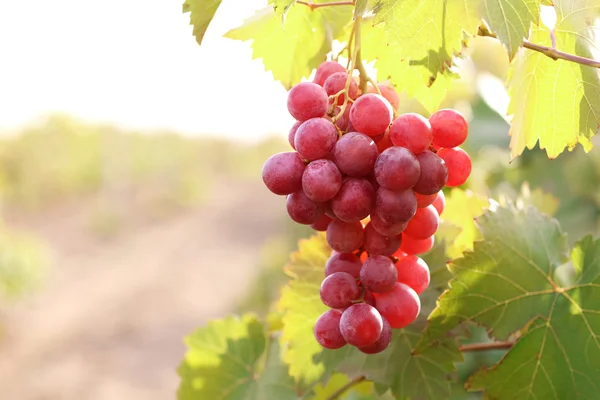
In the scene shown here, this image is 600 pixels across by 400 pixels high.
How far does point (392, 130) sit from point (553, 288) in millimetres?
313

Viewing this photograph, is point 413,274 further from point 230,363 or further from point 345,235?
point 230,363

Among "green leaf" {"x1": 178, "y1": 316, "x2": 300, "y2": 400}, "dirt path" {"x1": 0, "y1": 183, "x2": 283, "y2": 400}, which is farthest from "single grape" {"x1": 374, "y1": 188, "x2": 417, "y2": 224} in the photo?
"dirt path" {"x1": 0, "y1": 183, "x2": 283, "y2": 400}

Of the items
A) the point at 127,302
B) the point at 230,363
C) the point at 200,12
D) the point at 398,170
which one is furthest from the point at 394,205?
the point at 127,302

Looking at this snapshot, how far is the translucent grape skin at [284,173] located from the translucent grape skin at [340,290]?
92 millimetres

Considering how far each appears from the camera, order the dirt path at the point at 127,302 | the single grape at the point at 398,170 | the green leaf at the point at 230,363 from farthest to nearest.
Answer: the dirt path at the point at 127,302 < the green leaf at the point at 230,363 < the single grape at the point at 398,170

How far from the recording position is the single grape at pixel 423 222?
0.55 meters

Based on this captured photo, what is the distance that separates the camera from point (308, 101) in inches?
20.5

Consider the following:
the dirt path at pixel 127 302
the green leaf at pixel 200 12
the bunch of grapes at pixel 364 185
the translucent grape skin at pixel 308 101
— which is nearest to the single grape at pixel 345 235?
the bunch of grapes at pixel 364 185

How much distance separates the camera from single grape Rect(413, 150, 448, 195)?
50 centimetres

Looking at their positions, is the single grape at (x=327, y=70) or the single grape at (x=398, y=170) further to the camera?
the single grape at (x=327, y=70)

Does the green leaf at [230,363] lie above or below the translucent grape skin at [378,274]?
below

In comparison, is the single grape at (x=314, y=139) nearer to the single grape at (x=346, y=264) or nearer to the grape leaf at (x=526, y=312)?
the single grape at (x=346, y=264)

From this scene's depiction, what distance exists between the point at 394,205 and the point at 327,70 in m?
0.18

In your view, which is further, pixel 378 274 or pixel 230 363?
pixel 230 363
